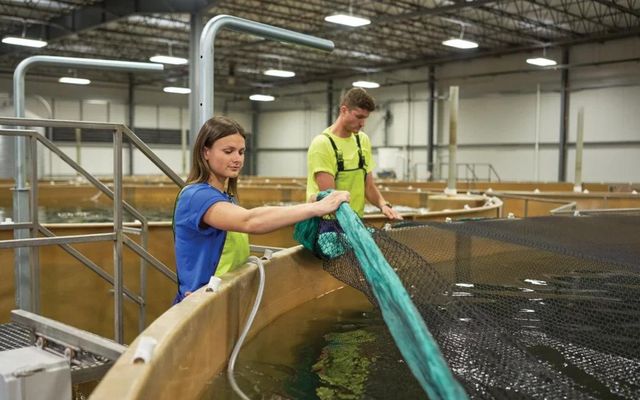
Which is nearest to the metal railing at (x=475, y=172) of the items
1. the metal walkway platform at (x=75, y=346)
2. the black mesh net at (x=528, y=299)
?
the black mesh net at (x=528, y=299)

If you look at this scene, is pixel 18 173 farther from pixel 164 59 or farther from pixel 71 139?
pixel 71 139

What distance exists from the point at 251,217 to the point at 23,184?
8.21ft

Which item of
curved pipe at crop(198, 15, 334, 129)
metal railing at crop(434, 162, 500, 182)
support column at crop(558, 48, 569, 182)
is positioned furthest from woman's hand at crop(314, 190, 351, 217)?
metal railing at crop(434, 162, 500, 182)

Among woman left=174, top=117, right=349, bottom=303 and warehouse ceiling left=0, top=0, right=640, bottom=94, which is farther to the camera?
warehouse ceiling left=0, top=0, right=640, bottom=94

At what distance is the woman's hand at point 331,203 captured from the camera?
2205 millimetres

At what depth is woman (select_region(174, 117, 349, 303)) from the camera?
206 centimetres

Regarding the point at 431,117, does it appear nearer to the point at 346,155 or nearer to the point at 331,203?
the point at 346,155

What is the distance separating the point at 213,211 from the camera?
6.76 feet

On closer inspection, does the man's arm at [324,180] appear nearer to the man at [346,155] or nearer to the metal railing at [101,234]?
the man at [346,155]

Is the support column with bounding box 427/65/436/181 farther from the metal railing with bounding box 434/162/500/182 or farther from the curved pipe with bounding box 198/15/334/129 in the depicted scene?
the curved pipe with bounding box 198/15/334/129

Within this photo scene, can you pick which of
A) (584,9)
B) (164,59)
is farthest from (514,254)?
(584,9)

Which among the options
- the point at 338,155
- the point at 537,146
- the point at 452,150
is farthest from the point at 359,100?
the point at 537,146

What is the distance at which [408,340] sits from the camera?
4.48 ft

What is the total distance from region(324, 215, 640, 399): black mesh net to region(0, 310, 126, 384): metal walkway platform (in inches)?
38.5
